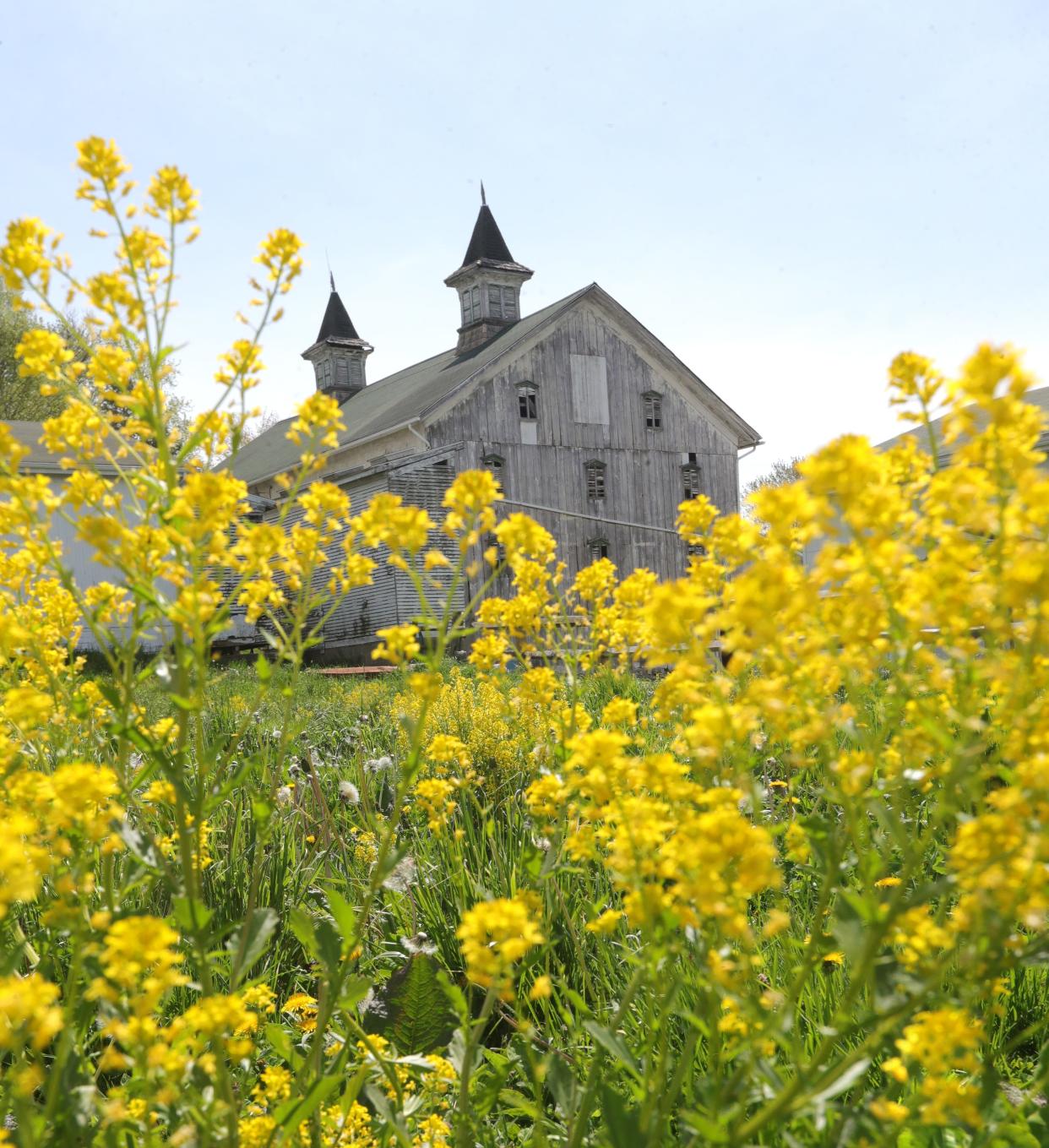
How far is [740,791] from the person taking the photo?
143cm

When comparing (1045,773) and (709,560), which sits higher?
(709,560)

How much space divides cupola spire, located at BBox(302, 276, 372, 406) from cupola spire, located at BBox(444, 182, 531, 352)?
7.10 m

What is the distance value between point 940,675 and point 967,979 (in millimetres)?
426

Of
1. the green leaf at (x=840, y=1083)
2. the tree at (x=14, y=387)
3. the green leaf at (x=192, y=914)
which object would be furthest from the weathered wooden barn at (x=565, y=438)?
the green leaf at (x=840, y=1083)

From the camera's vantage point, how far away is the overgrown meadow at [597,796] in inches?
49.3

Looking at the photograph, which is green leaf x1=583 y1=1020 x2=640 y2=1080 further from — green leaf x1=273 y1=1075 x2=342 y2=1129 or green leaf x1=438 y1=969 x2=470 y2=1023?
green leaf x1=273 y1=1075 x2=342 y2=1129

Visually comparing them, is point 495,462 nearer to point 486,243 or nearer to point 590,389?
point 590,389

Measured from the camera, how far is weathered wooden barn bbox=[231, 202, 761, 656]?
78.2 ft

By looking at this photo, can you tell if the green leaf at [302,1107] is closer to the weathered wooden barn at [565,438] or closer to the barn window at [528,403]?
the weathered wooden barn at [565,438]

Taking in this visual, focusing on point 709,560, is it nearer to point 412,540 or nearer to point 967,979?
point 412,540

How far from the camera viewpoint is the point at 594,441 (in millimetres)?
25484

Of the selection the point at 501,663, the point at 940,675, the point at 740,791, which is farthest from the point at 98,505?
the point at 940,675

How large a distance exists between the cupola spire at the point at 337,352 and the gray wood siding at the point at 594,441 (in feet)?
40.4

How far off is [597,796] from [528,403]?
2369cm
